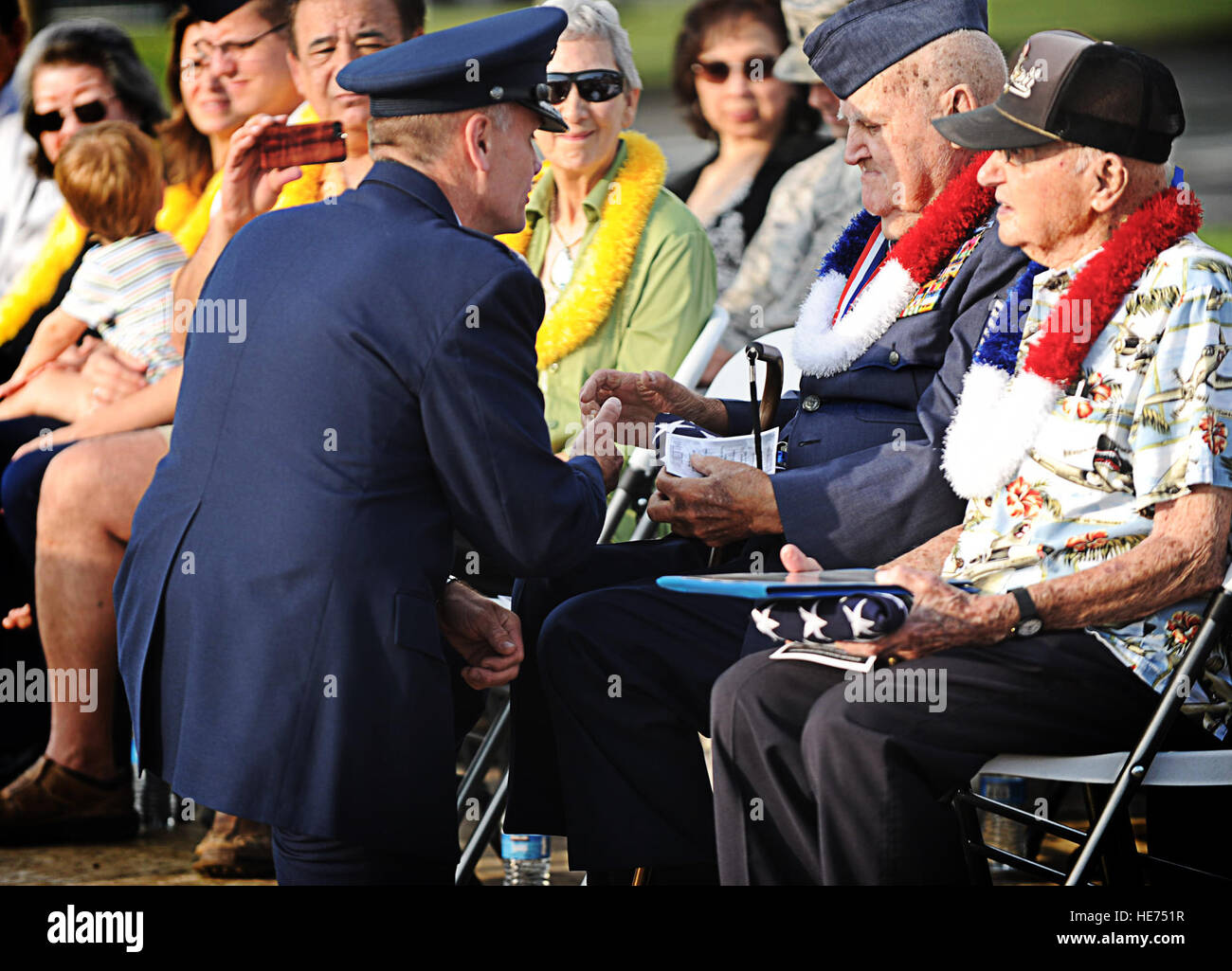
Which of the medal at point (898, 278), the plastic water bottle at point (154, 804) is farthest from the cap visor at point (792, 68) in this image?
the plastic water bottle at point (154, 804)

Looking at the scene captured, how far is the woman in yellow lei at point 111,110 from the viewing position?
5492mm

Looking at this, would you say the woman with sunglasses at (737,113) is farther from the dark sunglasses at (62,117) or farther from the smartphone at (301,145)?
the dark sunglasses at (62,117)

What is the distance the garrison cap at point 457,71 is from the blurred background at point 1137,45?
8.31ft

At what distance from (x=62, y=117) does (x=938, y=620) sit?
4475 mm

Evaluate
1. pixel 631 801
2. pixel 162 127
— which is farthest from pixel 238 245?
pixel 162 127

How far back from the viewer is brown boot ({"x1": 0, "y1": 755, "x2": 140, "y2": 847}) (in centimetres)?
453

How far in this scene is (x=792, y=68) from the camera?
5.06 m

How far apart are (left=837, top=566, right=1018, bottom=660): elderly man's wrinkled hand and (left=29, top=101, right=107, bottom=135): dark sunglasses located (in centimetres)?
432

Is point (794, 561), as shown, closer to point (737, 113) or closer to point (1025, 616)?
point (1025, 616)

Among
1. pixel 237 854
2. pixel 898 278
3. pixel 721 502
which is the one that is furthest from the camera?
pixel 237 854

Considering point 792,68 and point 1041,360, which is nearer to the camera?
point 1041,360

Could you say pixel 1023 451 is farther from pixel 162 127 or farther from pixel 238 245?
pixel 162 127

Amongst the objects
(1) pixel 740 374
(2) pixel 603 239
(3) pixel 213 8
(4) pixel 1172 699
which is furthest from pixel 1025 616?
(3) pixel 213 8

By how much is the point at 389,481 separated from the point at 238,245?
56 centimetres
